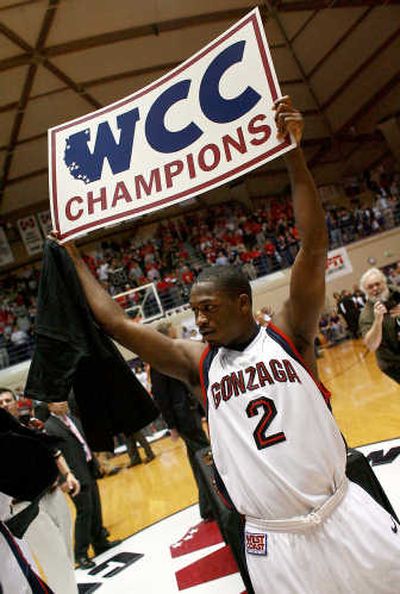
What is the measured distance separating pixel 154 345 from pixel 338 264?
624 inches

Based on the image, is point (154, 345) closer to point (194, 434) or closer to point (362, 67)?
point (194, 434)

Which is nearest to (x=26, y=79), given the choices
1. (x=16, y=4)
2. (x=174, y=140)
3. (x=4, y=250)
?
(x=16, y=4)

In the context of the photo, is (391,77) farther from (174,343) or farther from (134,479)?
(174,343)

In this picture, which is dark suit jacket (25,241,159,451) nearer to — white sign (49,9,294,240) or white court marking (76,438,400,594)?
white sign (49,9,294,240)

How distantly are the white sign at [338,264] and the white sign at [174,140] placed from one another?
1533 cm

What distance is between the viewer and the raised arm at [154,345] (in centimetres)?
209

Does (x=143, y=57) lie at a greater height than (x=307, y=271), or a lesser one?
greater

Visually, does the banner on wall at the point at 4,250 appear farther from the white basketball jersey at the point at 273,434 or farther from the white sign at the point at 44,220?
the white basketball jersey at the point at 273,434

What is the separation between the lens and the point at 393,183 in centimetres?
2111

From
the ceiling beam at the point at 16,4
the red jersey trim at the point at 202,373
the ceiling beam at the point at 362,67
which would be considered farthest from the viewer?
the ceiling beam at the point at 362,67

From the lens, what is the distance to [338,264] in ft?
56.6

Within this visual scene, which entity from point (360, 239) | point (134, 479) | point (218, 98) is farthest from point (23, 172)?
point (218, 98)

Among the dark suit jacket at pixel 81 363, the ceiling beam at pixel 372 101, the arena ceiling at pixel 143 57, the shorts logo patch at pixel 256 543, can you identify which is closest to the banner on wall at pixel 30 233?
the arena ceiling at pixel 143 57

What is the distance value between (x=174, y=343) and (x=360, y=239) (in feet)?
55.3
